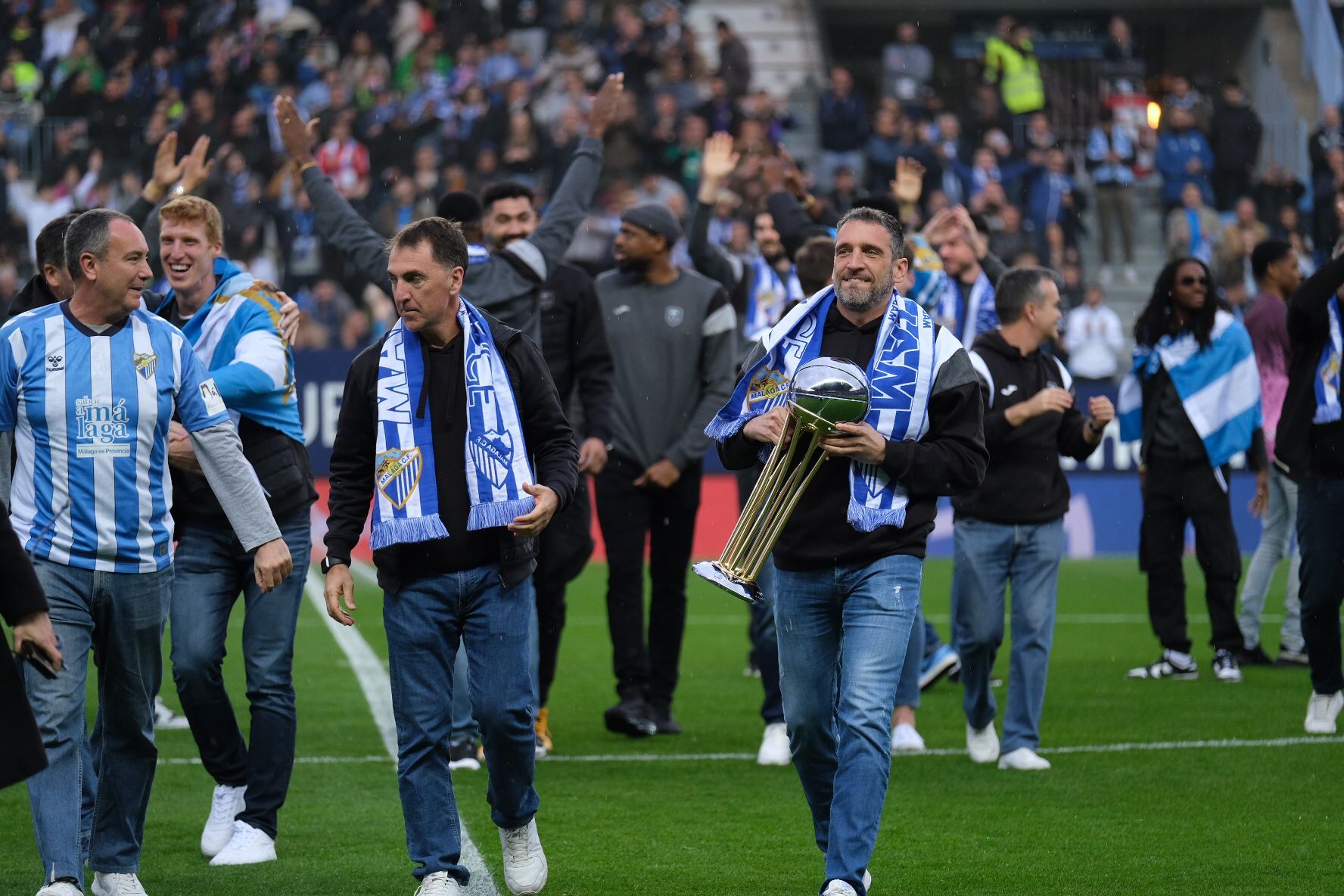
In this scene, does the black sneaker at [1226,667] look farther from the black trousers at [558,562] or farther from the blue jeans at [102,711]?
the blue jeans at [102,711]

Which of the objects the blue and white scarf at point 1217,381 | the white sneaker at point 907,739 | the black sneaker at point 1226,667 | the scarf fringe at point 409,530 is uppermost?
the scarf fringe at point 409,530

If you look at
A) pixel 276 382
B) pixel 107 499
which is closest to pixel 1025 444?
Result: pixel 276 382

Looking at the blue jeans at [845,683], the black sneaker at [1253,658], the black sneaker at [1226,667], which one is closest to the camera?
the blue jeans at [845,683]

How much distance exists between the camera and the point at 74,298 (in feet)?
17.9

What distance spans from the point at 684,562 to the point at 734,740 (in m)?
0.87

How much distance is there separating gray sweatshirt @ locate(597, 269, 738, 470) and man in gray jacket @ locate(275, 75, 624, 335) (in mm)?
791

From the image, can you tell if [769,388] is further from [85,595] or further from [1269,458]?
[1269,458]

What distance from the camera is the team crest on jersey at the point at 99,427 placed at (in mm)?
5320

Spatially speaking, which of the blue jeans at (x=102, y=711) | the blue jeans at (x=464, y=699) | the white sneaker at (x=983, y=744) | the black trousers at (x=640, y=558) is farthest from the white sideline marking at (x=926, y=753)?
the blue jeans at (x=102, y=711)

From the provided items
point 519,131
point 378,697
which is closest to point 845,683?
point 378,697

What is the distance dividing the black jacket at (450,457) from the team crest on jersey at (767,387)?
0.58 metres

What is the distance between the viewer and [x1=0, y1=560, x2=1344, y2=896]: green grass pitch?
6.00m

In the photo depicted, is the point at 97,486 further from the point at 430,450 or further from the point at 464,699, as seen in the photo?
the point at 464,699

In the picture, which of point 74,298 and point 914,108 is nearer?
point 74,298
